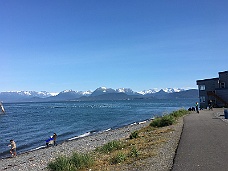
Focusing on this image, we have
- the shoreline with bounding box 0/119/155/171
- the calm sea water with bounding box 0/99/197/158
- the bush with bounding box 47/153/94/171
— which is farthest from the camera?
the calm sea water with bounding box 0/99/197/158

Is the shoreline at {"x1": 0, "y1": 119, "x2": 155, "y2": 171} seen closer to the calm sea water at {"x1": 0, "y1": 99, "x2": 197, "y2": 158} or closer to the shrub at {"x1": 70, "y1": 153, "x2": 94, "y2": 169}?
the calm sea water at {"x1": 0, "y1": 99, "x2": 197, "y2": 158}

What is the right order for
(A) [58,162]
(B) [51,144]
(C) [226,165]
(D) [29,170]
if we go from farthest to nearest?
(B) [51,144]
(D) [29,170]
(A) [58,162]
(C) [226,165]

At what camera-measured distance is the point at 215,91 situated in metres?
56.2

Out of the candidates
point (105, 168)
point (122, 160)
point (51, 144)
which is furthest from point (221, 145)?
point (51, 144)

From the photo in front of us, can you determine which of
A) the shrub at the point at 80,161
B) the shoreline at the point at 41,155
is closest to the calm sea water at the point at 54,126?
the shoreline at the point at 41,155

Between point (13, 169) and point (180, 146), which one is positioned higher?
point (180, 146)

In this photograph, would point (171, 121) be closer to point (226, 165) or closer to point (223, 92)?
point (226, 165)

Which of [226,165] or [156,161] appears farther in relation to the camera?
[156,161]

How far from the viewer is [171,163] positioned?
1087 cm

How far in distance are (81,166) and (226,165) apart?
19.1 ft

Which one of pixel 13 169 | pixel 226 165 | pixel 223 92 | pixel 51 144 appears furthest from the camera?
pixel 223 92

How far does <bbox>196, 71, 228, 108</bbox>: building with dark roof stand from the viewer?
54.7 m

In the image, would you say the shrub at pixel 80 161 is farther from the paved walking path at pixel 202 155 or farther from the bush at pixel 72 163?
the paved walking path at pixel 202 155

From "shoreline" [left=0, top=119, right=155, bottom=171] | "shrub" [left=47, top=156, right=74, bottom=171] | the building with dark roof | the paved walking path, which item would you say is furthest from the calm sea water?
the paved walking path
